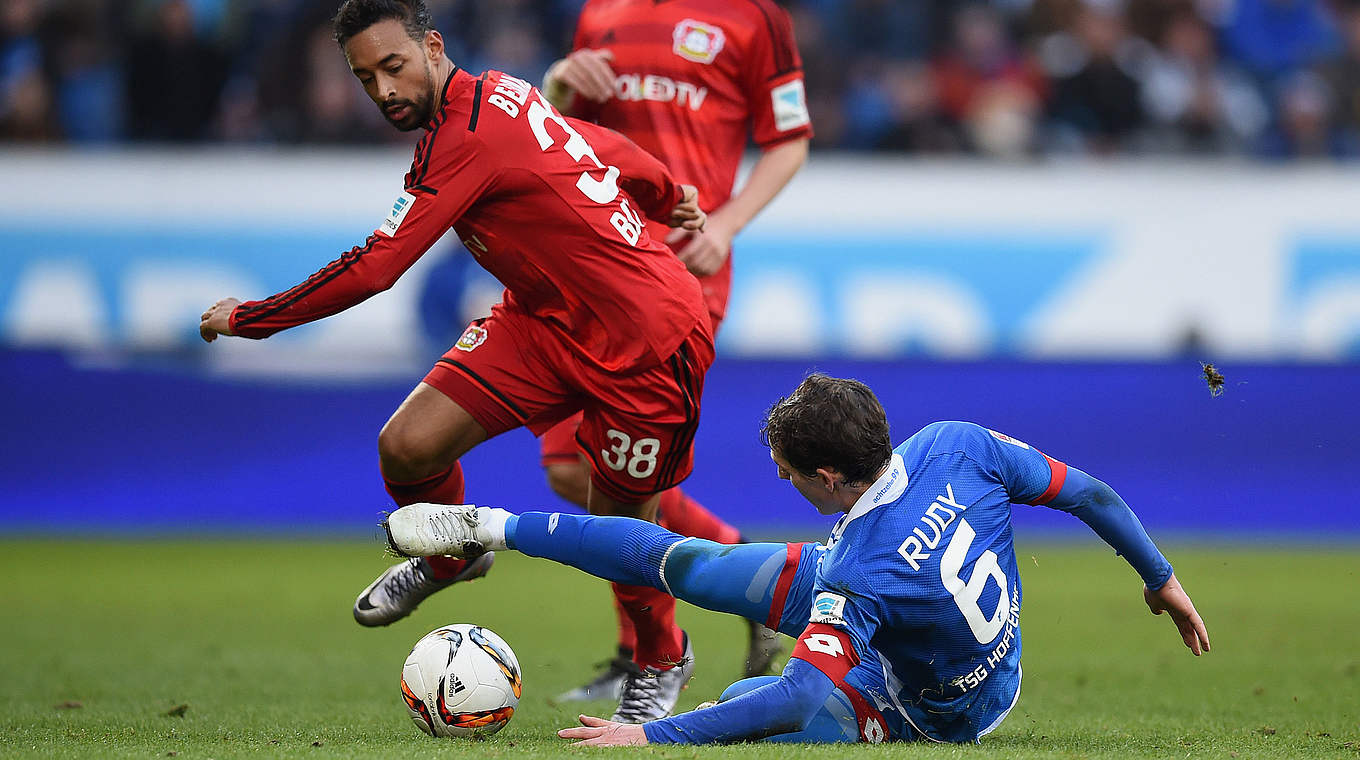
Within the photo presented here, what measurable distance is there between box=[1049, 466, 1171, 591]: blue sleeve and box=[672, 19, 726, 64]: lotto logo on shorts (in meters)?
2.39

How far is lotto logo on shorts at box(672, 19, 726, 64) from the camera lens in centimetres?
561

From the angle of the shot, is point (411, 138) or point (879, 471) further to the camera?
point (411, 138)

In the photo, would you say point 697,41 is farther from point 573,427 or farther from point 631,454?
point 631,454

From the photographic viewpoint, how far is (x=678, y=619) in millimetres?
7426

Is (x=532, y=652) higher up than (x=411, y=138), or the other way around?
(x=411, y=138)

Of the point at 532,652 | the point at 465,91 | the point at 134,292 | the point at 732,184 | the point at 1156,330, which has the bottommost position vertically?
the point at 1156,330

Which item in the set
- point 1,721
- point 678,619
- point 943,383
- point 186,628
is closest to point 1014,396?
point 943,383

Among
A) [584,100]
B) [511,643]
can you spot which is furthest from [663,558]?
[511,643]

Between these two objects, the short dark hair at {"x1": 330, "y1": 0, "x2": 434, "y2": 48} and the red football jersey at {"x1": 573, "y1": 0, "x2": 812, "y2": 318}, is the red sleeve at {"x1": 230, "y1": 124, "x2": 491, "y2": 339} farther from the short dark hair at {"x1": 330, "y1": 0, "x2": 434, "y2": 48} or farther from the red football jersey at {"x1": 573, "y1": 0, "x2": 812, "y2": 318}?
the red football jersey at {"x1": 573, "y1": 0, "x2": 812, "y2": 318}

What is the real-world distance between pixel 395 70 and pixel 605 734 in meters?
1.99

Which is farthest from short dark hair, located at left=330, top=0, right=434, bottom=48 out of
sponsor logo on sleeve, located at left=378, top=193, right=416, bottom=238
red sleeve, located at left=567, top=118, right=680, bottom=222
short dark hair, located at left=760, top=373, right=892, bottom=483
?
short dark hair, located at left=760, top=373, right=892, bottom=483

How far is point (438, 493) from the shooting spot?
481cm

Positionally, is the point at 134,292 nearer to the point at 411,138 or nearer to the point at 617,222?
the point at 411,138

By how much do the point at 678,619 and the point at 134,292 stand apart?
559 cm
